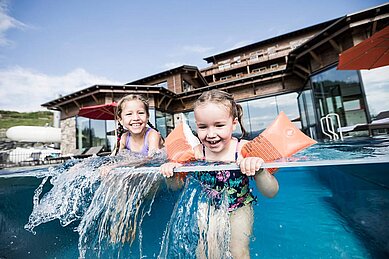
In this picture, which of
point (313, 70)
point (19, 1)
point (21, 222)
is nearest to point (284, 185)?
point (21, 222)

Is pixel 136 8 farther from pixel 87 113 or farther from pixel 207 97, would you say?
pixel 207 97

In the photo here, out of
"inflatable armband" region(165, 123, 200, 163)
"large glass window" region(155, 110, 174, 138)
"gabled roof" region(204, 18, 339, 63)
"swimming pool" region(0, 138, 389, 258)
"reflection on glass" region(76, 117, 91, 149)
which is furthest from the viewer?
"gabled roof" region(204, 18, 339, 63)

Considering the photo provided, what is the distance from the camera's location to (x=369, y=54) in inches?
174

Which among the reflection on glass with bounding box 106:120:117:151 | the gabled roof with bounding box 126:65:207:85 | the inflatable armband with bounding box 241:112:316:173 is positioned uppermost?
the gabled roof with bounding box 126:65:207:85

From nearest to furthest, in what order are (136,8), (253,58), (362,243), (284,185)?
(362,243) → (284,185) → (136,8) → (253,58)

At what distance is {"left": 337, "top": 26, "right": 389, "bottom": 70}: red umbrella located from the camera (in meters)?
4.07

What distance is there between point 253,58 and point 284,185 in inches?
721

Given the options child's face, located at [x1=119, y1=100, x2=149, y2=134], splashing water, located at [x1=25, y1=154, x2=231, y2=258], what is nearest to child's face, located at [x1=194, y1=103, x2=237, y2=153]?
splashing water, located at [x1=25, y1=154, x2=231, y2=258]

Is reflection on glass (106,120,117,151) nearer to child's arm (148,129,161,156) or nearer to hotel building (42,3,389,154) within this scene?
hotel building (42,3,389,154)

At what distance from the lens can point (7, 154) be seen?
1460cm

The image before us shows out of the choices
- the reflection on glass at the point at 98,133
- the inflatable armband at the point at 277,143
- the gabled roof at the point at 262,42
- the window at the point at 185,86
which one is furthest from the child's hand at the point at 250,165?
the gabled roof at the point at 262,42

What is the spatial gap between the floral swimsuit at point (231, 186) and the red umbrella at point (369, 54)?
478cm

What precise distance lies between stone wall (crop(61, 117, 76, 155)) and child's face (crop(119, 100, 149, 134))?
11.2 m

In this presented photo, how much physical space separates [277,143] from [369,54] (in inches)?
193
